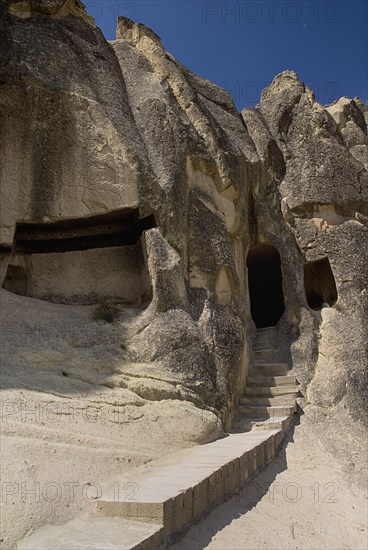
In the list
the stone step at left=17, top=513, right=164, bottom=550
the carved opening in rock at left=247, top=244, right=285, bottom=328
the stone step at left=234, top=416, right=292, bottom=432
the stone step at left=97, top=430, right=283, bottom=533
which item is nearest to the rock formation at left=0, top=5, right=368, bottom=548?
the stone step at left=234, top=416, right=292, bottom=432

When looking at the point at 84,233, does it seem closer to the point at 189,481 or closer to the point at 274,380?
the point at 274,380

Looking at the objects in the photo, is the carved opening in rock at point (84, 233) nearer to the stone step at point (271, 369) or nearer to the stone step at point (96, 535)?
the stone step at point (271, 369)

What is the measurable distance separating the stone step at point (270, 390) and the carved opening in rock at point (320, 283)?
11.5 feet

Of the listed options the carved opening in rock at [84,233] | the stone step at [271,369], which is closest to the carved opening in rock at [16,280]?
the carved opening in rock at [84,233]

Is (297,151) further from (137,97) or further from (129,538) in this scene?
(129,538)

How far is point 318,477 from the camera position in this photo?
6.54 metres

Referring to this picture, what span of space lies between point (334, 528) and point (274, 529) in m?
1.10

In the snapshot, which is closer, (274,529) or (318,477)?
(274,529)

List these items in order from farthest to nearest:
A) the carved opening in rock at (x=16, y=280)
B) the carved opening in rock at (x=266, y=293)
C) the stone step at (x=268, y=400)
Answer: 1. the carved opening in rock at (x=266, y=293)
2. the stone step at (x=268, y=400)
3. the carved opening in rock at (x=16, y=280)

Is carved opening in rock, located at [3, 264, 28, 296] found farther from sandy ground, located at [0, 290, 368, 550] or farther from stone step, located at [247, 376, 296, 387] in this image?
stone step, located at [247, 376, 296, 387]

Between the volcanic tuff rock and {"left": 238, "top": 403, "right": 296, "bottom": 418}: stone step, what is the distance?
1.89 feet

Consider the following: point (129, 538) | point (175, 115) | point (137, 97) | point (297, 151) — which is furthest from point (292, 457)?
point (297, 151)

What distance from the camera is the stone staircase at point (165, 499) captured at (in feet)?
9.09

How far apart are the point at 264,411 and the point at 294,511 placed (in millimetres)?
2647
